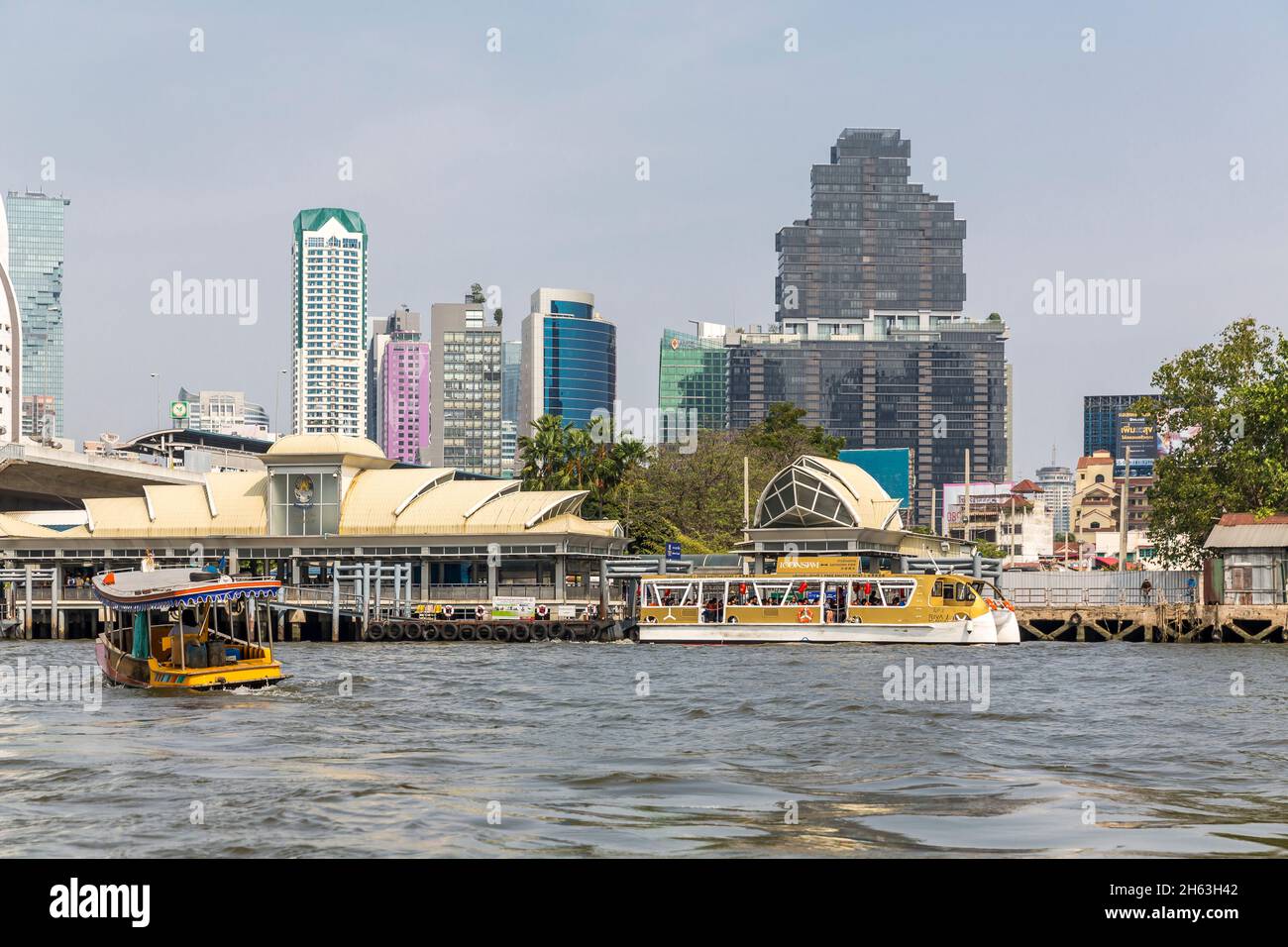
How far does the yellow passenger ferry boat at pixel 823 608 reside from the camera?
6744 cm

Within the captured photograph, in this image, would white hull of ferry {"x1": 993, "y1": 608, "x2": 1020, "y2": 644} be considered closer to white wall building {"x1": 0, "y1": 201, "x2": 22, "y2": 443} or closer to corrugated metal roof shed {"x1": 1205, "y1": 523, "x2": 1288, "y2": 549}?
corrugated metal roof shed {"x1": 1205, "y1": 523, "x2": 1288, "y2": 549}

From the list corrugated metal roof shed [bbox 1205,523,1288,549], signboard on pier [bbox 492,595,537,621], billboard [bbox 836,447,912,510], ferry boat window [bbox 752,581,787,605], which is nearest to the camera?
ferry boat window [bbox 752,581,787,605]

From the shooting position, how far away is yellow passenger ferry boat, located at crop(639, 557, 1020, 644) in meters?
67.4

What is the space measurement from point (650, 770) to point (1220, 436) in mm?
68587

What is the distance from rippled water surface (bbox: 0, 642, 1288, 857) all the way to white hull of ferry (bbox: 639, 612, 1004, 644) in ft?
73.3

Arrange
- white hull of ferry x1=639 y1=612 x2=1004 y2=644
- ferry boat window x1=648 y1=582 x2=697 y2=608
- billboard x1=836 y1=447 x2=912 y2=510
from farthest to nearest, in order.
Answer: billboard x1=836 y1=447 x2=912 y2=510 → ferry boat window x1=648 y1=582 x2=697 y2=608 → white hull of ferry x1=639 y1=612 x2=1004 y2=644

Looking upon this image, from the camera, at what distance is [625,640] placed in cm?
7631

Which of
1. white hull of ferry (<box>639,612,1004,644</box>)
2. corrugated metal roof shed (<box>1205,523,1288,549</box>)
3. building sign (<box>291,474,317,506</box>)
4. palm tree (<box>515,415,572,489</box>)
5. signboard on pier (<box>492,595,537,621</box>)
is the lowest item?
white hull of ferry (<box>639,612,1004,644</box>)

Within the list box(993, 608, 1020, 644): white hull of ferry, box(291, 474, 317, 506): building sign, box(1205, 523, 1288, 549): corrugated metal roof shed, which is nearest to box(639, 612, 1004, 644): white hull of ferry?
box(993, 608, 1020, 644): white hull of ferry

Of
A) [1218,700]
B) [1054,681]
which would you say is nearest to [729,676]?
[1054,681]

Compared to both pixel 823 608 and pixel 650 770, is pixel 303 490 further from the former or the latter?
pixel 650 770

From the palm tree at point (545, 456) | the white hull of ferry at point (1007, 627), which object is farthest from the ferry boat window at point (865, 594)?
the palm tree at point (545, 456)

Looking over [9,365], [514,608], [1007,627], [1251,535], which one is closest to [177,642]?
[514,608]
